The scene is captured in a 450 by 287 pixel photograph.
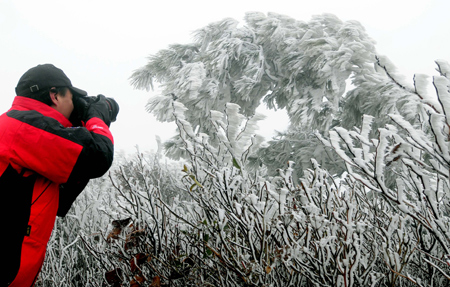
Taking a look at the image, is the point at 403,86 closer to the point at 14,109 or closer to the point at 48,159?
the point at 48,159

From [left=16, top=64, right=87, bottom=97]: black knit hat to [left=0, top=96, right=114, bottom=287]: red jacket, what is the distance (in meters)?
0.13

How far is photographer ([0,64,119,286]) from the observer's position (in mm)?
1332

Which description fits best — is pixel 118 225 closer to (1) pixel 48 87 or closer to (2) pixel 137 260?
(2) pixel 137 260

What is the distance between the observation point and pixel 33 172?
55.6 inches

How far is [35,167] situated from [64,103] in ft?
1.41

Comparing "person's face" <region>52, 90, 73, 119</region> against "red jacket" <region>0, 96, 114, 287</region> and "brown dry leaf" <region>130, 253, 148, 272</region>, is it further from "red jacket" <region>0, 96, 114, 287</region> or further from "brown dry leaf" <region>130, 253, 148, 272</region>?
"brown dry leaf" <region>130, 253, 148, 272</region>

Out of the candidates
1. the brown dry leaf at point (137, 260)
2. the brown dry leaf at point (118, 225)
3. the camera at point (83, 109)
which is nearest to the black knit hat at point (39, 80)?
the camera at point (83, 109)

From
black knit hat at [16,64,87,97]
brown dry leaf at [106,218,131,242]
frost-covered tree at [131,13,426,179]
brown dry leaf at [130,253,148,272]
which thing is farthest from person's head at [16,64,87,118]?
frost-covered tree at [131,13,426,179]

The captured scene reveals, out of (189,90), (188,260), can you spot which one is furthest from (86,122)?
(189,90)

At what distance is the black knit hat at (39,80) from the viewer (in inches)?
61.0

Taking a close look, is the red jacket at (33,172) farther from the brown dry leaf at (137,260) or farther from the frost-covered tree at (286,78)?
the frost-covered tree at (286,78)

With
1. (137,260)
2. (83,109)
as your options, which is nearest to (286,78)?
(83,109)

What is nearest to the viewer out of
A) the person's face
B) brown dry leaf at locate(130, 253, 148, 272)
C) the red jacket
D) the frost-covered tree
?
the red jacket

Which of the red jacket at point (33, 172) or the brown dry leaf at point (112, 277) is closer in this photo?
the red jacket at point (33, 172)
